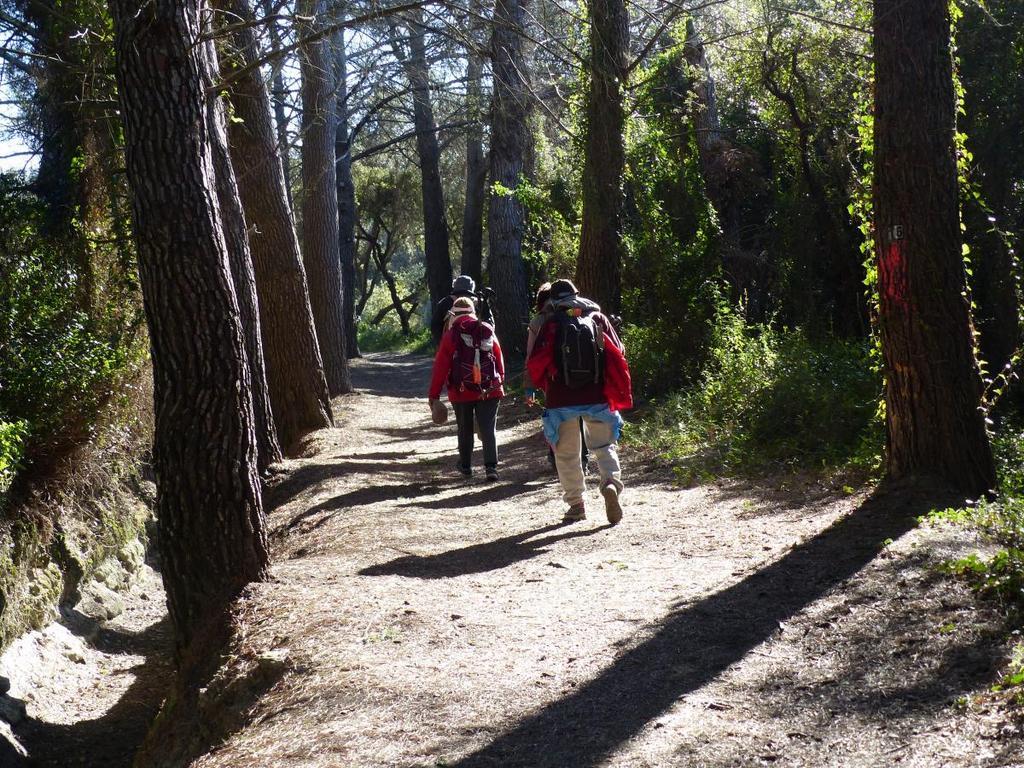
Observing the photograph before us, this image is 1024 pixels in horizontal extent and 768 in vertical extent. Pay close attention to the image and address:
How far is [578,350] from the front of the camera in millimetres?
7918

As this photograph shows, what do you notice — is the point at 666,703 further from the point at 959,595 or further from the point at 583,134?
the point at 583,134

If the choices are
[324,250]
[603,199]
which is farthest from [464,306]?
[324,250]

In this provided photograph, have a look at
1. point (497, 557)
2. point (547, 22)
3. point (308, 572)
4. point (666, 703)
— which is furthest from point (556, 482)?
point (666, 703)

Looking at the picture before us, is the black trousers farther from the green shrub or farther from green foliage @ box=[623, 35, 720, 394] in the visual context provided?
the green shrub

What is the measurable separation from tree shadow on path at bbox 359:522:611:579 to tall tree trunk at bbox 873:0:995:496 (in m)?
2.66

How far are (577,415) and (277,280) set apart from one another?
6.37 metres

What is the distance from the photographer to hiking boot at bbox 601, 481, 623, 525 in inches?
319

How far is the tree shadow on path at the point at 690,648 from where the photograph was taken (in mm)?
4176

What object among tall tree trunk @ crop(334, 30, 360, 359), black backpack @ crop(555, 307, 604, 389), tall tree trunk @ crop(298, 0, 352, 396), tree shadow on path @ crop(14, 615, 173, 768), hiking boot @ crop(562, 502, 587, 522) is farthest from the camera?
tall tree trunk @ crop(334, 30, 360, 359)

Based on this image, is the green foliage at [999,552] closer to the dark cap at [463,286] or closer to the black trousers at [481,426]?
the black trousers at [481,426]

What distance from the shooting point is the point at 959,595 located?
5.02 m

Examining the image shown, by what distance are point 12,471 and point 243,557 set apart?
230 centimetres

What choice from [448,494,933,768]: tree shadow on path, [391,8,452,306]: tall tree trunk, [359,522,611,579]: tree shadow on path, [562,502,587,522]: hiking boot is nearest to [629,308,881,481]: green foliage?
[562,502,587,522]: hiking boot

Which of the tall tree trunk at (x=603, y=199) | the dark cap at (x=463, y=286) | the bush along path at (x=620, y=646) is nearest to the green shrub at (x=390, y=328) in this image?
the tall tree trunk at (x=603, y=199)
